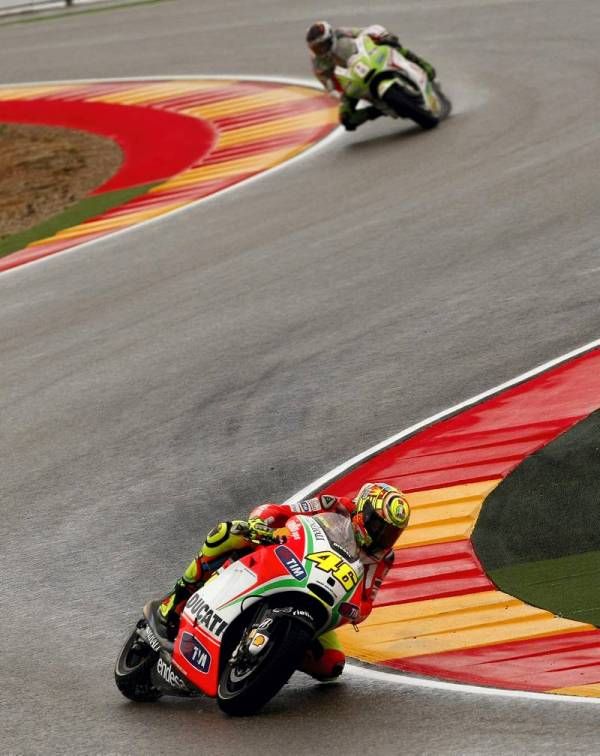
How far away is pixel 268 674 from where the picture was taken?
6.46 metres

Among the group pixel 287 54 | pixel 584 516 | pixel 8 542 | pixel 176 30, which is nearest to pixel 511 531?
pixel 584 516

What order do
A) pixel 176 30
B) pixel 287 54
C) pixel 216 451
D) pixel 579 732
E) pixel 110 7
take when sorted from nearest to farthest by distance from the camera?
pixel 579 732 < pixel 216 451 < pixel 287 54 < pixel 176 30 < pixel 110 7

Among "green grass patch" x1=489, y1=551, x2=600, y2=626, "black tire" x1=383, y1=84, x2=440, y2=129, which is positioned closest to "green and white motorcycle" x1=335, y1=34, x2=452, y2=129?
"black tire" x1=383, y1=84, x2=440, y2=129

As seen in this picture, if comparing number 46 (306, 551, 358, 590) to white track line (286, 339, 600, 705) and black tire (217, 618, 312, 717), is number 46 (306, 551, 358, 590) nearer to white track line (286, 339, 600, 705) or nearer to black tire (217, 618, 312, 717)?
black tire (217, 618, 312, 717)

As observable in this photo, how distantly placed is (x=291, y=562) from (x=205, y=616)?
506mm

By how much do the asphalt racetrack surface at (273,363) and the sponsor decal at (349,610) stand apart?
0.42m

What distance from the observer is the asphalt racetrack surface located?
22.0 ft

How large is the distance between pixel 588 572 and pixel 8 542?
3.80 metres

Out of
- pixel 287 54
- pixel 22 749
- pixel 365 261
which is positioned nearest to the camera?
pixel 22 749

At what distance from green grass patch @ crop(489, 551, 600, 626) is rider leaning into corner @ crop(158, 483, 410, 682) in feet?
3.59

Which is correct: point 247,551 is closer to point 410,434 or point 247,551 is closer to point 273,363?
point 410,434

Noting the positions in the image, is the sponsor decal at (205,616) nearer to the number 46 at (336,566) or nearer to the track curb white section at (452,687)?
the number 46 at (336,566)

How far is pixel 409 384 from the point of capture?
11.0 meters

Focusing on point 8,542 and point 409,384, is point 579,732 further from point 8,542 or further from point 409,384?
point 409,384
